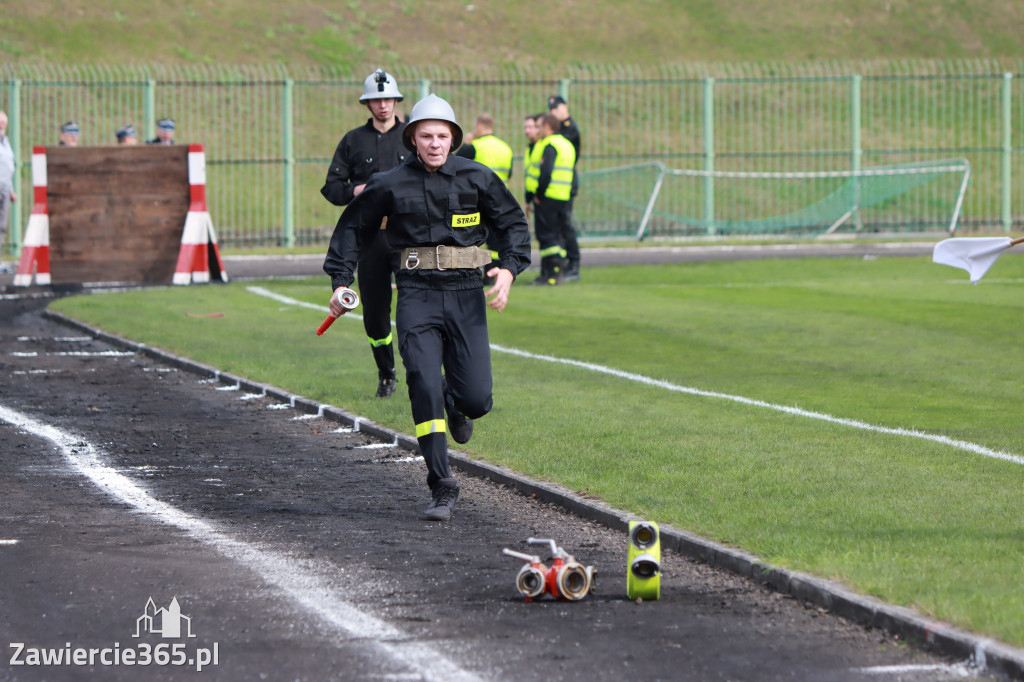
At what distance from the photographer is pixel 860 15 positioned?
6072cm

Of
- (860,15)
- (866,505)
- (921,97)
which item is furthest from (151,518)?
(860,15)

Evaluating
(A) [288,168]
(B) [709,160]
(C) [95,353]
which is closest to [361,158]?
(C) [95,353]

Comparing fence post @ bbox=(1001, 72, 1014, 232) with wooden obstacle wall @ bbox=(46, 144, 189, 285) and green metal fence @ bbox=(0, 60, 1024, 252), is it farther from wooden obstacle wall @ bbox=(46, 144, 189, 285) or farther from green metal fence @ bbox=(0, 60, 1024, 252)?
wooden obstacle wall @ bbox=(46, 144, 189, 285)

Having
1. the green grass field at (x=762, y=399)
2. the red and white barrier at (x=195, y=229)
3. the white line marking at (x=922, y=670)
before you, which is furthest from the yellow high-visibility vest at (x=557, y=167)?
the white line marking at (x=922, y=670)

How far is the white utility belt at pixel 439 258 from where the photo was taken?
737 centimetres

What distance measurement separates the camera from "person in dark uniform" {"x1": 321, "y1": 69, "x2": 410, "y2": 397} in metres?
10.5

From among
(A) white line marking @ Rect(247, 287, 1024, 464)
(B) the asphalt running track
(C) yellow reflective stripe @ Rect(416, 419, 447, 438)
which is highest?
(C) yellow reflective stripe @ Rect(416, 419, 447, 438)

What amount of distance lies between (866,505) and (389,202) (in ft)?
8.96

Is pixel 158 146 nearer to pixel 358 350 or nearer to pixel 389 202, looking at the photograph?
pixel 358 350

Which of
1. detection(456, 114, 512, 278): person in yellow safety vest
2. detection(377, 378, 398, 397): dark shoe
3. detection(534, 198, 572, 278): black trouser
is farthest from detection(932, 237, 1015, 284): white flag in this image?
detection(534, 198, 572, 278): black trouser

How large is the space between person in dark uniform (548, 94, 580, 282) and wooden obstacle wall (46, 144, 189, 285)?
5029 millimetres

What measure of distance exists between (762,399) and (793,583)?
16.1ft

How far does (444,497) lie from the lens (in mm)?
7371

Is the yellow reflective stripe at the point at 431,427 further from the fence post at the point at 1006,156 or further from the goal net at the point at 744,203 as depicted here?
the fence post at the point at 1006,156
